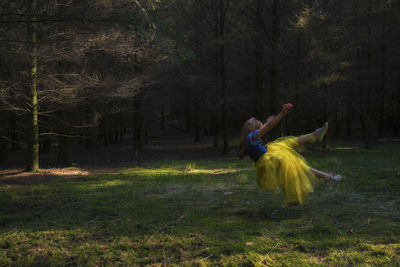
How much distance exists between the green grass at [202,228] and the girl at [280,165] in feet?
1.40

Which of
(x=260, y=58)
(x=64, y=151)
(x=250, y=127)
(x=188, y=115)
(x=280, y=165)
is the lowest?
(x=64, y=151)

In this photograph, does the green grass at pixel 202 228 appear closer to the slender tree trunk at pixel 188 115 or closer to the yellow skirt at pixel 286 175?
the yellow skirt at pixel 286 175

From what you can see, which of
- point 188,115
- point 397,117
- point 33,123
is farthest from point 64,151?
point 397,117

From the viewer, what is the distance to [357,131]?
104 ft

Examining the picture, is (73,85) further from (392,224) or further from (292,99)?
(292,99)

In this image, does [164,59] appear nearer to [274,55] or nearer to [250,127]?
[274,55]

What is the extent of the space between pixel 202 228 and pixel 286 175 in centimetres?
135

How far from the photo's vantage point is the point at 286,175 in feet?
14.4

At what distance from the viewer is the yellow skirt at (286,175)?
4.38 metres

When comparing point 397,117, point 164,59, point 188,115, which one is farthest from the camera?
point 188,115

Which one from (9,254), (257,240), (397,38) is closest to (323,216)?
(257,240)

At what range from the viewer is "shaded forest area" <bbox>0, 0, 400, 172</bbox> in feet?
19.6

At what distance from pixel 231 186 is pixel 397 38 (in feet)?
67.7

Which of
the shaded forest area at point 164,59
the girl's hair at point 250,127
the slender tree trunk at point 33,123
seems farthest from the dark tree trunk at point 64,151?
the girl's hair at point 250,127
